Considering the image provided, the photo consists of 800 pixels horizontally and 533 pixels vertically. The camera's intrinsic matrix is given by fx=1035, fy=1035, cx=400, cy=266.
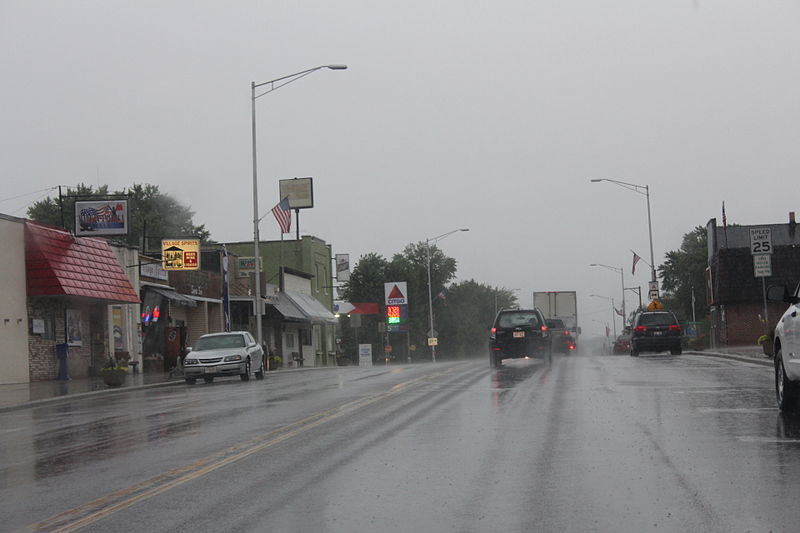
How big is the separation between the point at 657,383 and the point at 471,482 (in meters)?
12.1

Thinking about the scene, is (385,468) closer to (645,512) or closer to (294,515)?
(294,515)

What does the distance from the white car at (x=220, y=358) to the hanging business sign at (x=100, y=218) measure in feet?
23.9

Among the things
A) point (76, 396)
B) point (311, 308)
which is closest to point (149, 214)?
point (311, 308)

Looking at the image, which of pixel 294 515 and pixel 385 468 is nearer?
pixel 294 515

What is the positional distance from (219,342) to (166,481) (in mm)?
22186

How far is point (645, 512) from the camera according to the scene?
730 centimetres

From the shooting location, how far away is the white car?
1184 inches

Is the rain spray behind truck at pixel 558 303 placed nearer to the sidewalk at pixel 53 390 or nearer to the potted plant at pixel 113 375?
the sidewalk at pixel 53 390

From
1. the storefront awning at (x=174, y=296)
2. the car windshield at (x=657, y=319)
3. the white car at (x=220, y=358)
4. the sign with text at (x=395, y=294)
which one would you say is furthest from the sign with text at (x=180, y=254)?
the sign with text at (x=395, y=294)

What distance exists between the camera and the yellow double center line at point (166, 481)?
25.2ft

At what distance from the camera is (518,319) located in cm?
3231

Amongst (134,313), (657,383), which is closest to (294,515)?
(657,383)

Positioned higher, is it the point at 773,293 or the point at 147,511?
the point at 773,293

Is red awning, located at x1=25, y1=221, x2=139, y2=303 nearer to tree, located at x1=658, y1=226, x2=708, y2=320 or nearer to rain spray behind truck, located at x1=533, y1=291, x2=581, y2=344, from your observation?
rain spray behind truck, located at x1=533, y1=291, x2=581, y2=344
